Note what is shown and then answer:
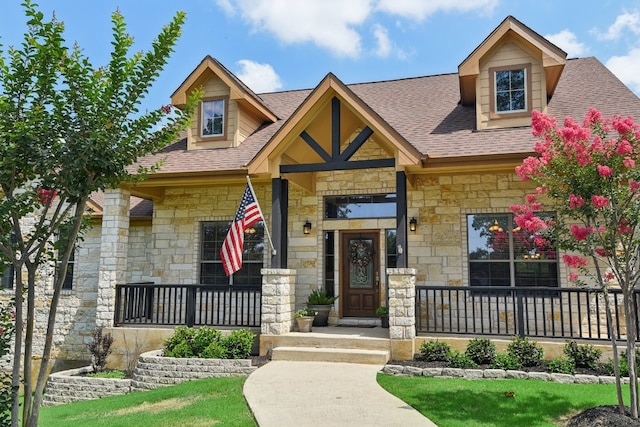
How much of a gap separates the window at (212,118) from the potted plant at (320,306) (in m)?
4.87

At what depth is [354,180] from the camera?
36.9 feet

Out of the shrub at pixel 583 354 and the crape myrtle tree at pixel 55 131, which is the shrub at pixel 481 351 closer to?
the shrub at pixel 583 354

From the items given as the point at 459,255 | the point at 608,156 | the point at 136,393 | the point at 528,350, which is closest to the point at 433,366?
the point at 528,350

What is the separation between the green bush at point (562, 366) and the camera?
23.7 feet

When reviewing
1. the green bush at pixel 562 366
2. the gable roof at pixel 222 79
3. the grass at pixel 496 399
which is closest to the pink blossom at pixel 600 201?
the grass at pixel 496 399

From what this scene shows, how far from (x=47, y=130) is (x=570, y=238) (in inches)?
226

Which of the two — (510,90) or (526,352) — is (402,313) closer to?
(526,352)

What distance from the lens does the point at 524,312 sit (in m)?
9.65

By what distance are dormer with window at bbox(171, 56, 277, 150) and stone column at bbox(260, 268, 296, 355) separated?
405cm

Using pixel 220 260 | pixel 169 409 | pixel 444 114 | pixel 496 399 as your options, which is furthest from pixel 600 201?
pixel 220 260

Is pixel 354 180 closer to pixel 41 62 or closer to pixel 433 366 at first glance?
pixel 433 366

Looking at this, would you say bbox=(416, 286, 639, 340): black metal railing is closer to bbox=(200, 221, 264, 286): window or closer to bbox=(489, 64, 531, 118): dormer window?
bbox=(489, 64, 531, 118): dormer window

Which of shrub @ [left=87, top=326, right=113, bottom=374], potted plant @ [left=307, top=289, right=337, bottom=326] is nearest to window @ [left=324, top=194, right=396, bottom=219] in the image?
potted plant @ [left=307, top=289, right=337, bottom=326]

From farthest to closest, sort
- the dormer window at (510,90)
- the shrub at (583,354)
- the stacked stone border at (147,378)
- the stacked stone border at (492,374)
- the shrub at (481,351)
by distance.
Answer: the dormer window at (510,90), the stacked stone border at (147,378), the shrub at (481,351), the shrub at (583,354), the stacked stone border at (492,374)
